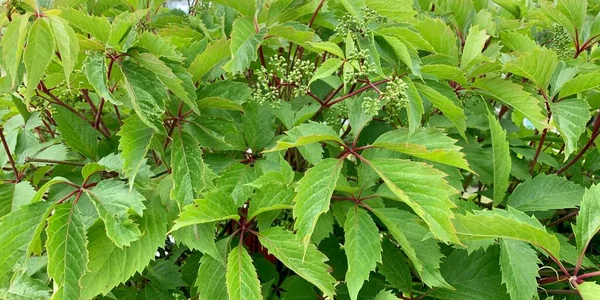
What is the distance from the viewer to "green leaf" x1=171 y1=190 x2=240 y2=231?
2.22 feet

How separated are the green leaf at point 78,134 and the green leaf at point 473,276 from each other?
0.59 m

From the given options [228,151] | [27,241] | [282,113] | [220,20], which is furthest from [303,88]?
[27,241]

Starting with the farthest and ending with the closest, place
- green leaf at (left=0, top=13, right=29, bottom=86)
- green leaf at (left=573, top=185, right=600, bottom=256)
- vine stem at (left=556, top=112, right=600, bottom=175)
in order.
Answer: vine stem at (left=556, top=112, right=600, bottom=175), green leaf at (left=573, top=185, right=600, bottom=256), green leaf at (left=0, top=13, right=29, bottom=86)

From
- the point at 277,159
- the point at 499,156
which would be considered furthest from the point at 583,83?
the point at 277,159

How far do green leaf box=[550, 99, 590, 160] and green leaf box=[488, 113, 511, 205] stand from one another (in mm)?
84

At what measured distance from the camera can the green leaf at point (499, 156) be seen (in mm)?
863

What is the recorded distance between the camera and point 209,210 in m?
0.71

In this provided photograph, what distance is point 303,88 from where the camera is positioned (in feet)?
2.77

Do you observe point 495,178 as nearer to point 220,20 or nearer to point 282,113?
point 282,113

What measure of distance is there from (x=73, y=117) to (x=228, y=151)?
0.26 metres


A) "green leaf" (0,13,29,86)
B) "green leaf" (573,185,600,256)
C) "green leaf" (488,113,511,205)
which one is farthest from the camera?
"green leaf" (488,113,511,205)

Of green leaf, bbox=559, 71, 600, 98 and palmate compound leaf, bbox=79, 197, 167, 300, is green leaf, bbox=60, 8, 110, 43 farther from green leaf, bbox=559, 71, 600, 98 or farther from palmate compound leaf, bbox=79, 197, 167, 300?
green leaf, bbox=559, 71, 600, 98

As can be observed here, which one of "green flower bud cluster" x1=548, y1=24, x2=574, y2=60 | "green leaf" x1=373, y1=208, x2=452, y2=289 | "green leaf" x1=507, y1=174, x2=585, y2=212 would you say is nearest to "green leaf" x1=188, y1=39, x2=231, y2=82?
"green leaf" x1=373, y1=208, x2=452, y2=289

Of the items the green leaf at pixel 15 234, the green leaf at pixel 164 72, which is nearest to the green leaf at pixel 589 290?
the green leaf at pixel 164 72
